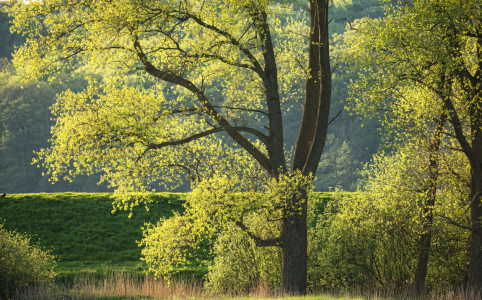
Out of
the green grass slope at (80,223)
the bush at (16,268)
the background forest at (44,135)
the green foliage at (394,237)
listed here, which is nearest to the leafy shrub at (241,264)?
the green foliage at (394,237)

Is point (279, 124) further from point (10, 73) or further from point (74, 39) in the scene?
point (10, 73)

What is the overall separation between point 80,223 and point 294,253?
1173 cm

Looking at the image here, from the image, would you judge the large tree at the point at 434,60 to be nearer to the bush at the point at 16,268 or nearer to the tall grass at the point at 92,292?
the tall grass at the point at 92,292

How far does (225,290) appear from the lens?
37.2ft

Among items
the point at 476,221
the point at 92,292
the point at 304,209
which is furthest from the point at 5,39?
the point at 476,221

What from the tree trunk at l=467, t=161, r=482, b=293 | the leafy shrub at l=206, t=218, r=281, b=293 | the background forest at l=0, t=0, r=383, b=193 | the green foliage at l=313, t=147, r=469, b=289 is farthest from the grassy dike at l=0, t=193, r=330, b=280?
the background forest at l=0, t=0, r=383, b=193

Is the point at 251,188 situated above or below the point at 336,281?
above

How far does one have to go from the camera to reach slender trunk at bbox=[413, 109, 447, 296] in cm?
975

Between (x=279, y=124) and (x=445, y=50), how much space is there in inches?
150

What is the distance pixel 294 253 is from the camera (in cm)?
944

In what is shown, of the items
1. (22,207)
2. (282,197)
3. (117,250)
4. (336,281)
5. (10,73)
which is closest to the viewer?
(282,197)

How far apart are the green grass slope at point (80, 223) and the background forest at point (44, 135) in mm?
20209

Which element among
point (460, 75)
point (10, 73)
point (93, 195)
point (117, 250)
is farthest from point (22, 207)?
point (10, 73)

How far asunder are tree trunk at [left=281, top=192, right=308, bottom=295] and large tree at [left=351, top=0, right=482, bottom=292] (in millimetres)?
2908
